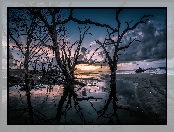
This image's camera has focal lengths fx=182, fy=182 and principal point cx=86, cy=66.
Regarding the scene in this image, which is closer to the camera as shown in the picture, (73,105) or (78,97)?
(73,105)

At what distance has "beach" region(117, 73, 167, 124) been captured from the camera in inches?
121

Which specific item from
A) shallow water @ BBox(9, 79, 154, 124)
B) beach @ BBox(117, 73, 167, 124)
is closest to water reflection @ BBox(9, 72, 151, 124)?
shallow water @ BBox(9, 79, 154, 124)

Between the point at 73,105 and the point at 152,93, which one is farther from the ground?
the point at 152,93

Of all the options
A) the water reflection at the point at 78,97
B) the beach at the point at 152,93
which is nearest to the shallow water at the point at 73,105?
the water reflection at the point at 78,97

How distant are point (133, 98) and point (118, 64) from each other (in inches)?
30.3

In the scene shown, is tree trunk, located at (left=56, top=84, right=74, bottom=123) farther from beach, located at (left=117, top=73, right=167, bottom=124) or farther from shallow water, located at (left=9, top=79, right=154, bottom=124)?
beach, located at (left=117, top=73, right=167, bottom=124)

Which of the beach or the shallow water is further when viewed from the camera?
the beach

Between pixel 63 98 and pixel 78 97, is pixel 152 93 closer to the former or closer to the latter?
pixel 78 97

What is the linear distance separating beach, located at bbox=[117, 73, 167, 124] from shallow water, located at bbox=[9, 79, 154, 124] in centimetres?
11

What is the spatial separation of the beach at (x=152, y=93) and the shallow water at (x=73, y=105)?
4.3 inches

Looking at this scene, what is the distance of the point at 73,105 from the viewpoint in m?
3.33

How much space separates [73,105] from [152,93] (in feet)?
5.24

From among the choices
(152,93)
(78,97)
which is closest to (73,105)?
(78,97)

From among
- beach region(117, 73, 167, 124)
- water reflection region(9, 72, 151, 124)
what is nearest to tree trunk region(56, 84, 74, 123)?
water reflection region(9, 72, 151, 124)
